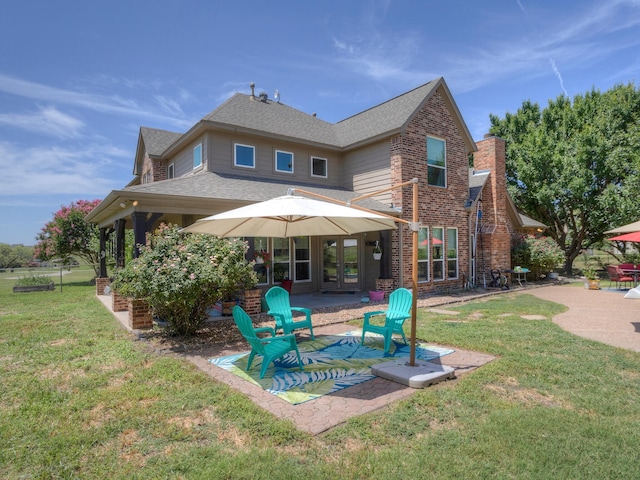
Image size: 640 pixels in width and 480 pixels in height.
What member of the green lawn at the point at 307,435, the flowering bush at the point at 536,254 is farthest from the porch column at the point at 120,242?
the flowering bush at the point at 536,254

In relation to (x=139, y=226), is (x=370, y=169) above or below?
above

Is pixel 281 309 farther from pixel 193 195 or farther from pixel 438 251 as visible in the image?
pixel 438 251

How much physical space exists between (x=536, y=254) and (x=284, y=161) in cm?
1289

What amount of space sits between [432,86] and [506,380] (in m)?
12.0

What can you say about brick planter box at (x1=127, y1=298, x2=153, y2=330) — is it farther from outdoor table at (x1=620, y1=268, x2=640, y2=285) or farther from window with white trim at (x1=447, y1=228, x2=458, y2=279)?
outdoor table at (x1=620, y1=268, x2=640, y2=285)

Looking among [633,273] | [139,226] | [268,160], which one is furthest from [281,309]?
[633,273]

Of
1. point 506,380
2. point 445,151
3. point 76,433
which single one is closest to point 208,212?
point 76,433

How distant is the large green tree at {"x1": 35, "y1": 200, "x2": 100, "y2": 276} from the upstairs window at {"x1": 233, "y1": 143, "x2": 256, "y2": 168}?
38.2ft

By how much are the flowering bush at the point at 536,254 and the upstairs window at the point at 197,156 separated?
49.1 feet

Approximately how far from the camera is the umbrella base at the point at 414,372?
4.72m

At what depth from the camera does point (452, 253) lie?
14.6 metres

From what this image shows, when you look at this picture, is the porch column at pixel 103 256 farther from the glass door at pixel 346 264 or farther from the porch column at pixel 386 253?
the porch column at pixel 386 253

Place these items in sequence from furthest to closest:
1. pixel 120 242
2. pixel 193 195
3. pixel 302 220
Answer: pixel 120 242 → pixel 193 195 → pixel 302 220

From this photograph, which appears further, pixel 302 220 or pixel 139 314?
pixel 139 314
